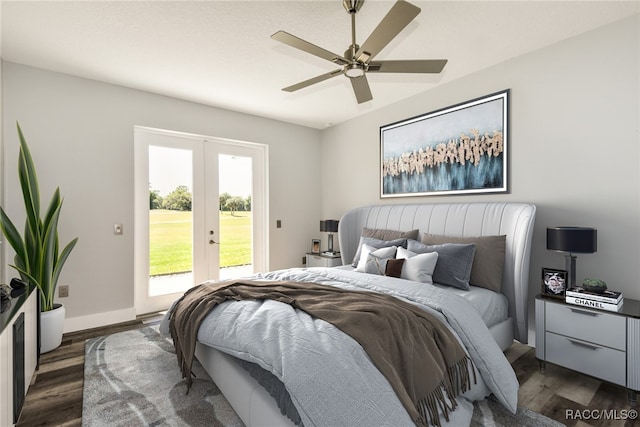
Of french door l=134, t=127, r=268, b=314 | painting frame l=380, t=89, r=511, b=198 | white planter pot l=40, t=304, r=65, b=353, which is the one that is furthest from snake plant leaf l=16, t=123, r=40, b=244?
painting frame l=380, t=89, r=511, b=198

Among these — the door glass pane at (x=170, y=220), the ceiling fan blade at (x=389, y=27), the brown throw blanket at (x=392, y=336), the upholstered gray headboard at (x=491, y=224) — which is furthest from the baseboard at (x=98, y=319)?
the ceiling fan blade at (x=389, y=27)

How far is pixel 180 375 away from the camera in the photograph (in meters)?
2.27

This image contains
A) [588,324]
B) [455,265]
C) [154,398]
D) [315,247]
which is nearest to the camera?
[154,398]

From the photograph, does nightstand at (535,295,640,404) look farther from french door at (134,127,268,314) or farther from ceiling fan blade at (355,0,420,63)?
french door at (134,127,268,314)

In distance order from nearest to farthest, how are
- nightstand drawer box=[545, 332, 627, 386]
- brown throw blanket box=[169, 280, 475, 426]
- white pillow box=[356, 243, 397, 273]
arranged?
brown throw blanket box=[169, 280, 475, 426], nightstand drawer box=[545, 332, 627, 386], white pillow box=[356, 243, 397, 273]

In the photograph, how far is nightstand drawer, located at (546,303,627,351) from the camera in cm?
198

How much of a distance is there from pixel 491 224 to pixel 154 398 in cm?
297

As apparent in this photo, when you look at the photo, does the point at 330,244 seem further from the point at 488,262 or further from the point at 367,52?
the point at 367,52

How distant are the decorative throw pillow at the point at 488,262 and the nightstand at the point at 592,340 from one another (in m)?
0.34

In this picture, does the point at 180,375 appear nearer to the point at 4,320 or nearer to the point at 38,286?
the point at 4,320

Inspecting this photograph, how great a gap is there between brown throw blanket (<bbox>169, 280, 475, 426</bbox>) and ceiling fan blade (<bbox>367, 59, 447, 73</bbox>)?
152 centimetres

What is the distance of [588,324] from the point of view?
2.10 metres

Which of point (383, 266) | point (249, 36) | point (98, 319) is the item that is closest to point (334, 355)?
point (383, 266)

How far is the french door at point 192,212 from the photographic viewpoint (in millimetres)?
3719
